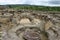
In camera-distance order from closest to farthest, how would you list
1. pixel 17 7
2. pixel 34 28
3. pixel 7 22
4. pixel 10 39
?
1. pixel 10 39
2. pixel 34 28
3. pixel 7 22
4. pixel 17 7

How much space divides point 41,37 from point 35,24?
0.31m

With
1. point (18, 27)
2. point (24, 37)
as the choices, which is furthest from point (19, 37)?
point (18, 27)

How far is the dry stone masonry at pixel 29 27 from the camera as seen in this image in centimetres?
222

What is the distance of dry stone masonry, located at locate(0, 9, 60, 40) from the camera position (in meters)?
2.22

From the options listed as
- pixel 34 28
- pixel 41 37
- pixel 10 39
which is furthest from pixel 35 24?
pixel 10 39

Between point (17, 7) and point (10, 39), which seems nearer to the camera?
point (10, 39)

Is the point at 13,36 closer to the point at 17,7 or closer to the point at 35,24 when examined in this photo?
the point at 35,24

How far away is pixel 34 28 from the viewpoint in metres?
2.43

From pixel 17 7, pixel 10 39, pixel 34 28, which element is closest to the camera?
pixel 10 39

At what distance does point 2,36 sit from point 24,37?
0.25m

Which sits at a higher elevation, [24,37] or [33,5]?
[24,37]

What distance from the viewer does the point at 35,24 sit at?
8.33 ft

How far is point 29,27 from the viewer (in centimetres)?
244

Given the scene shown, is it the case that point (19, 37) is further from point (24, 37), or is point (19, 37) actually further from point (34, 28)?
point (34, 28)
